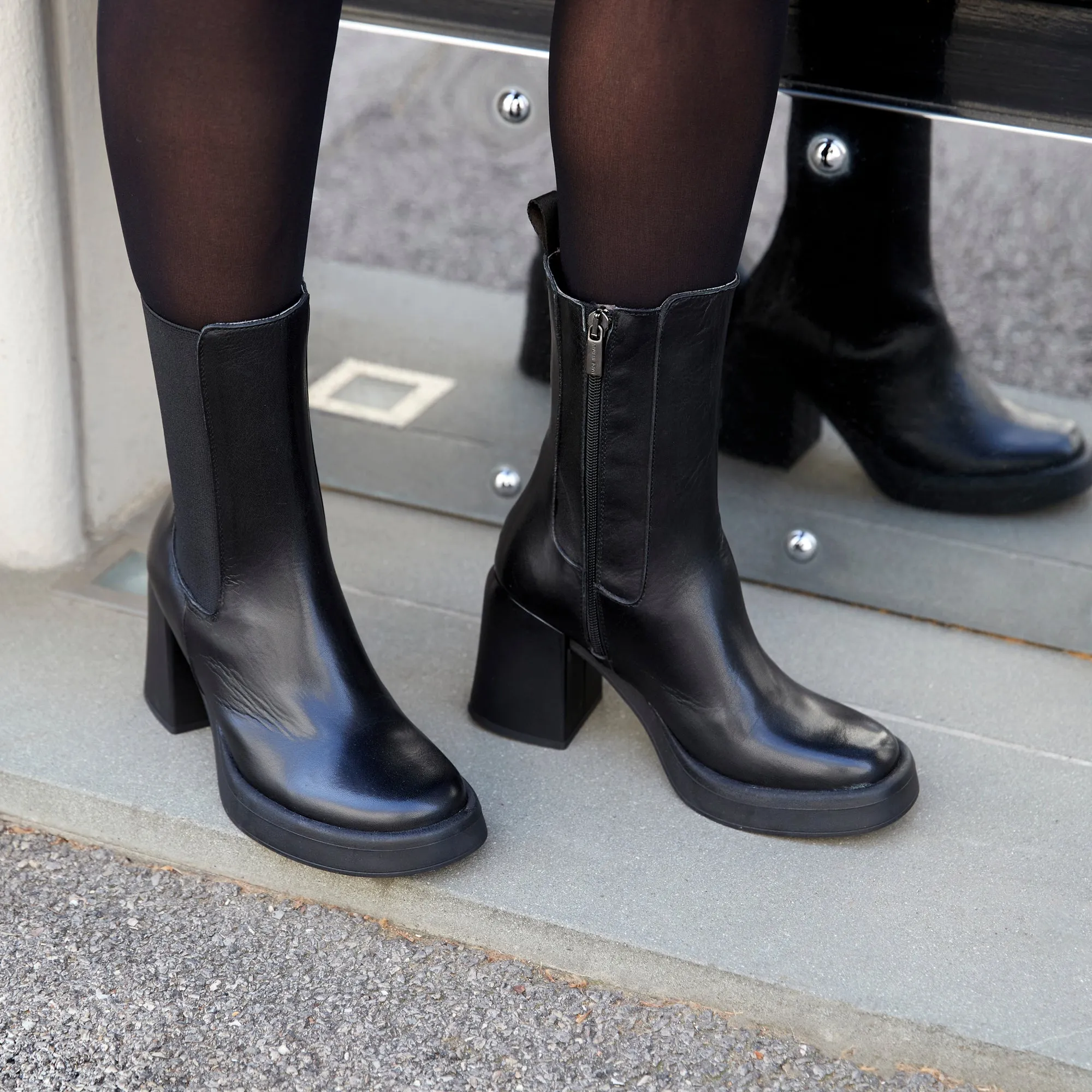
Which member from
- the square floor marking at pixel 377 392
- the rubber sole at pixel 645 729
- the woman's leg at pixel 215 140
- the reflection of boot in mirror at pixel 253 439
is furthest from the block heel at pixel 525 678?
the square floor marking at pixel 377 392

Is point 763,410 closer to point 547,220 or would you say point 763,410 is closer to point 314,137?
point 547,220

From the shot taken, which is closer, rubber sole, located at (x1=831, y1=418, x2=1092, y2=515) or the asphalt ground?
the asphalt ground

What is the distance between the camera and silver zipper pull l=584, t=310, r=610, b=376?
1002 mm

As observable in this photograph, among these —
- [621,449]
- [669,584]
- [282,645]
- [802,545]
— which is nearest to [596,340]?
[621,449]

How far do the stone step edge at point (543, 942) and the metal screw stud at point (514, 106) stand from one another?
0.81 meters

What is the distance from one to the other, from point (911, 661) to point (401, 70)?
32.8 inches

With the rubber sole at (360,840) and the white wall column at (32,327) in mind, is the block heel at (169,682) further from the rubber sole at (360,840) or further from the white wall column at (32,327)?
the white wall column at (32,327)

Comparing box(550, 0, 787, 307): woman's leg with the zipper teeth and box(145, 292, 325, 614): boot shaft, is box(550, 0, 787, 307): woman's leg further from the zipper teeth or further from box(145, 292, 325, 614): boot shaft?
box(145, 292, 325, 614): boot shaft

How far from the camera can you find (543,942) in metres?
1.06

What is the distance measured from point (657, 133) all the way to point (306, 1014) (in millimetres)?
696

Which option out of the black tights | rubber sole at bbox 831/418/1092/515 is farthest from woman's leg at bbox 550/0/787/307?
rubber sole at bbox 831/418/1092/515

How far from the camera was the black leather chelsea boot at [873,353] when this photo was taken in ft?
4.45

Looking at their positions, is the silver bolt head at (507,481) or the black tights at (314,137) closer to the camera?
the black tights at (314,137)

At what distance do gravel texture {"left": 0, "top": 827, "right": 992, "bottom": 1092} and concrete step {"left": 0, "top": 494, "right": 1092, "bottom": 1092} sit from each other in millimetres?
22
